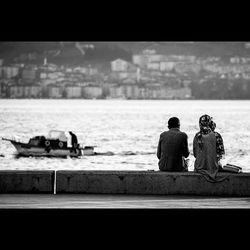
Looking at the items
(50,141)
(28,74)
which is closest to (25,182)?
(50,141)

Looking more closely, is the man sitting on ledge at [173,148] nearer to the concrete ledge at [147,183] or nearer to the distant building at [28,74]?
the concrete ledge at [147,183]

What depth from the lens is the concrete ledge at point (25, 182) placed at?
1017 centimetres

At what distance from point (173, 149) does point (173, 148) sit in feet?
0.05

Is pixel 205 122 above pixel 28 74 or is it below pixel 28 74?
below

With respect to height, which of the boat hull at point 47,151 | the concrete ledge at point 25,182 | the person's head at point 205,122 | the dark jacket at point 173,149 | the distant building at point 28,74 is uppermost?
the distant building at point 28,74

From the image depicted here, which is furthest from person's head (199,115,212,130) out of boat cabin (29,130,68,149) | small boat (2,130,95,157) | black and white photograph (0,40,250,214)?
boat cabin (29,130,68,149)

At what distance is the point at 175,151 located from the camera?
10.1 meters

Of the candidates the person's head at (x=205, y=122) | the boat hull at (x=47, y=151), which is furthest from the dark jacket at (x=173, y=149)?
the boat hull at (x=47, y=151)

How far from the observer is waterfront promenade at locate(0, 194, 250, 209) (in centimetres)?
887

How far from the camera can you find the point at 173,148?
10.1 meters

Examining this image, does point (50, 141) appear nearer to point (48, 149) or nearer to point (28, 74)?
point (48, 149)

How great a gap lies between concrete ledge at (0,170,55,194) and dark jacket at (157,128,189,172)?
1701 mm

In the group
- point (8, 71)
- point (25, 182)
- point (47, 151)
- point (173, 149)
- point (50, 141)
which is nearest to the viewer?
point (173, 149)

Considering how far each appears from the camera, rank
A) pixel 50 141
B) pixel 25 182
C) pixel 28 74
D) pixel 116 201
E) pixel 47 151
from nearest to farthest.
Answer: pixel 116 201, pixel 25 182, pixel 47 151, pixel 50 141, pixel 28 74
